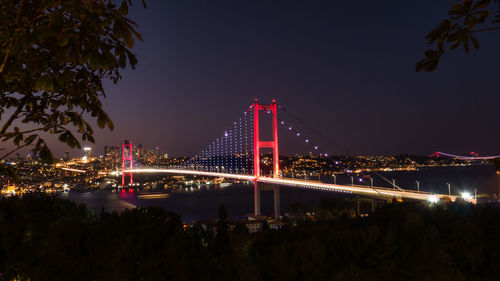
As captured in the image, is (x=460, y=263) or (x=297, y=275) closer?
(x=297, y=275)

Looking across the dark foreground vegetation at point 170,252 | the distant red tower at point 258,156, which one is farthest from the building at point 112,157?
the dark foreground vegetation at point 170,252

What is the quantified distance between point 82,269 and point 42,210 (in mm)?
2033

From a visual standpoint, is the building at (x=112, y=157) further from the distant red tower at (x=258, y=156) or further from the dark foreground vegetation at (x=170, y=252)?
the dark foreground vegetation at (x=170, y=252)

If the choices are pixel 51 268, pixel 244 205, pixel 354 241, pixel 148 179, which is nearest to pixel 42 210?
pixel 51 268

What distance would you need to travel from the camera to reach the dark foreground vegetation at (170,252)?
3.26m

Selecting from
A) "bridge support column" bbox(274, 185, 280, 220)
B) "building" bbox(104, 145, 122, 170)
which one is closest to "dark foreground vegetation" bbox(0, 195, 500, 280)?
"bridge support column" bbox(274, 185, 280, 220)

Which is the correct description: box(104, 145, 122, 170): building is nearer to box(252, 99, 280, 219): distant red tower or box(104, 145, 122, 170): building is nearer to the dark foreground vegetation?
box(252, 99, 280, 219): distant red tower

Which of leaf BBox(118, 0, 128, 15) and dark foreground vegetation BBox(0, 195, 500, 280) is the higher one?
leaf BBox(118, 0, 128, 15)

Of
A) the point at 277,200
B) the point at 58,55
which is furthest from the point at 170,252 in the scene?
the point at 277,200

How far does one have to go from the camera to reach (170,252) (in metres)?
3.25

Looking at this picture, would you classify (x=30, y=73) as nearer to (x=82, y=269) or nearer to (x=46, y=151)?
(x=46, y=151)

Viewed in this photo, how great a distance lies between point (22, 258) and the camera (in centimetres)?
385

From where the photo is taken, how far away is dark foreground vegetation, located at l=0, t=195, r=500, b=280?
326 centimetres

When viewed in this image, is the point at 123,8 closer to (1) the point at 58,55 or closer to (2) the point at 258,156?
(1) the point at 58,55
